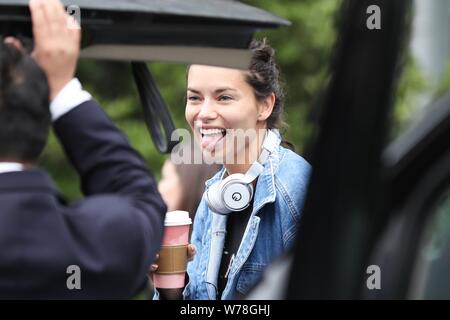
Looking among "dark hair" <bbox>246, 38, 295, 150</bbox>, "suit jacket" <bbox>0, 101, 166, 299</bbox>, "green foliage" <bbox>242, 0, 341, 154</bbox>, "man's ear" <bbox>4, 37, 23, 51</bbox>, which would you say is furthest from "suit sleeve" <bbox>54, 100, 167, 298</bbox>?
"green foliage" <bbox>242, 0, 341, 154</bbox>

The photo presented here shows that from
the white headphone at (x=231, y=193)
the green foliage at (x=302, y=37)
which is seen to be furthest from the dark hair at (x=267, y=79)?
the green foliage at (x=302, y=37)

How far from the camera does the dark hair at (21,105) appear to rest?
76.2 inches

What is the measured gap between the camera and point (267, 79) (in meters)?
2.88

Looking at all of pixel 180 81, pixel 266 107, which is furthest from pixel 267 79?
pixel 180 81

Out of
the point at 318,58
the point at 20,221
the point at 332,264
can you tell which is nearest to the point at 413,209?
the point at 332,264

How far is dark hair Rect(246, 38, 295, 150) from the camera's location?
2.82 metres

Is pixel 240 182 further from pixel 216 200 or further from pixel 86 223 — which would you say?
pixel 86 223

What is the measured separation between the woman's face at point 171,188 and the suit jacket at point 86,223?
739mm

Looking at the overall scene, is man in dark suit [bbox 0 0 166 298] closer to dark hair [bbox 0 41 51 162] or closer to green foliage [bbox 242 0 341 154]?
dark hair [bbox 0 41 51 162]

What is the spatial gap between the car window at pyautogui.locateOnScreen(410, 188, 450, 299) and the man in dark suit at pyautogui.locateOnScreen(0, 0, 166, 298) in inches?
20.9

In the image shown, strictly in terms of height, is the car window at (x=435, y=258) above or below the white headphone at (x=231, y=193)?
above

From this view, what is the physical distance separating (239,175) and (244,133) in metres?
0.13

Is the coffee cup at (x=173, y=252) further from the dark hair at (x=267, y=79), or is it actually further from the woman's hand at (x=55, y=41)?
the woman's hand at (x=55, y=41)

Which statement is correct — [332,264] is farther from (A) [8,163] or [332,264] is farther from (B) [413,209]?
(A) [8,163]
